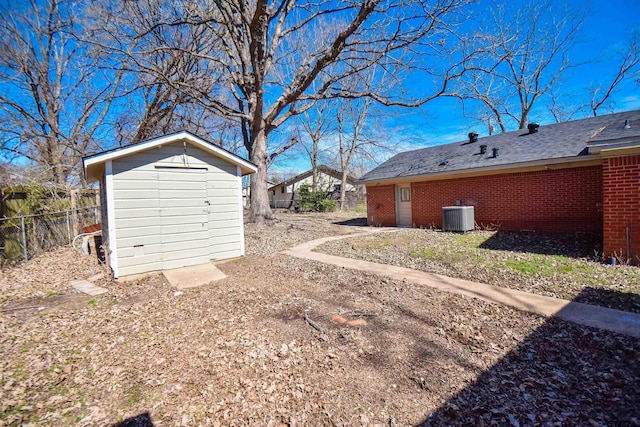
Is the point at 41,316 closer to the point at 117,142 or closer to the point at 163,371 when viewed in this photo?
the point at 163,371

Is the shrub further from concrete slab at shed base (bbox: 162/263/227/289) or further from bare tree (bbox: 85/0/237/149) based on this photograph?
concrete slab at shed base (bbox: 162/263/227/289)

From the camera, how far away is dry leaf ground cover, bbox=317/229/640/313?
4.50 m

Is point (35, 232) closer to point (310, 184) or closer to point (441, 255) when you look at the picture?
point (441, 255)

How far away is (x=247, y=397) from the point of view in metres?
2.45

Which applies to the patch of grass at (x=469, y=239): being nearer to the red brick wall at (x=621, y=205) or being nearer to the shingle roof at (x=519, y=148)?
the shingle roof at (x=519, y=148)

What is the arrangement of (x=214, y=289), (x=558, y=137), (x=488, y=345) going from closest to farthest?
(x=488, y=345) → (x=214, y=289) → (x=558, y=137)

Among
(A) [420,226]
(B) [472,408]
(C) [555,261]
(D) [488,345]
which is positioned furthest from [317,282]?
(A) [420,226]

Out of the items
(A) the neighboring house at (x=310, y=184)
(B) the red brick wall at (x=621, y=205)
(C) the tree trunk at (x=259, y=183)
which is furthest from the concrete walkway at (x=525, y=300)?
(A) the neighboring house at (x=310, y=184)

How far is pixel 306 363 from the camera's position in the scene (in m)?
2.88

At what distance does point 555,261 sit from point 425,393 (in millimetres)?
5548

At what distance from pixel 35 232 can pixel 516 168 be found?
14496 mm

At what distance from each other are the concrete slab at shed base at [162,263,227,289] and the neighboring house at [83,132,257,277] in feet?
0.89

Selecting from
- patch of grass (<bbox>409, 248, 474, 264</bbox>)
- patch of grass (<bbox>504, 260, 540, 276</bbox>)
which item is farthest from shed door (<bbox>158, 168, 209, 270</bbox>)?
patch of grass (<bbox>504, 260, 540, 276</bbox>)

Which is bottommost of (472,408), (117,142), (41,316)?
(472,408)
